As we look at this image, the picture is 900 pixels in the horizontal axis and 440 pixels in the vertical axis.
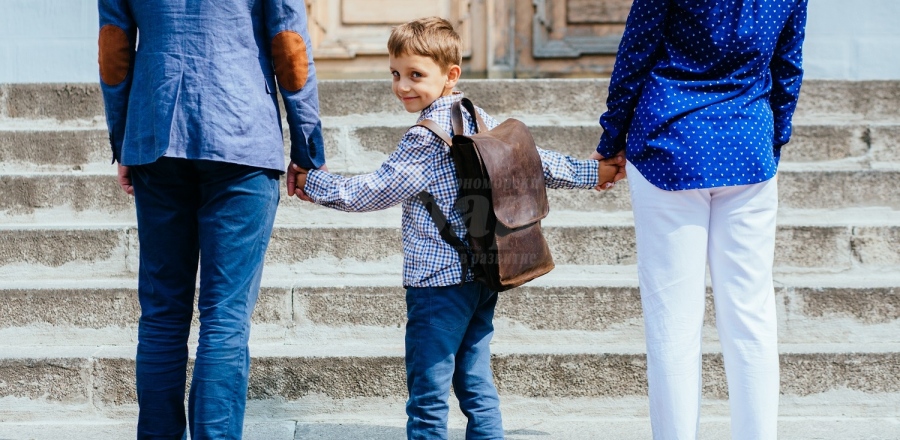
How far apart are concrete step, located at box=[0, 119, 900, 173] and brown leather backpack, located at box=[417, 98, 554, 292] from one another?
73.6 inches

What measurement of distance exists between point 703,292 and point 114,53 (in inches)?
66.1

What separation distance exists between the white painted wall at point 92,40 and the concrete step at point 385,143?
3.19ft

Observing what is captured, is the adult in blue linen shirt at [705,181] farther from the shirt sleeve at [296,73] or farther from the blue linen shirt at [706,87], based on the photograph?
the shirt sleeve at [296,73]

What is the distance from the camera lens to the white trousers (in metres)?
2.26

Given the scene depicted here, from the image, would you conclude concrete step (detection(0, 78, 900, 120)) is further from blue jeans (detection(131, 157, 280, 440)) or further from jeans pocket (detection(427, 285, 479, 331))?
jeans pocket (detection(427, 285, 479, 331))

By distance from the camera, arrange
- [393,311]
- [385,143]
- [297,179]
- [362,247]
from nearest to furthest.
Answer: [297,179], [393,311], [362,247], [385,143]

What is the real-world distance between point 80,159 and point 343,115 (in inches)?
50.9

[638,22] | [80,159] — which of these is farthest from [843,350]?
[80,159]

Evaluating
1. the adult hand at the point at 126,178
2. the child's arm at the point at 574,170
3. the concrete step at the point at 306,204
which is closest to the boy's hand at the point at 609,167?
the child's arm at the point at 574,170

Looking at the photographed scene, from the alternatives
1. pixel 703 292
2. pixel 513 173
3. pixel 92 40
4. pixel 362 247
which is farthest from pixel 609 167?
pixel 92 40

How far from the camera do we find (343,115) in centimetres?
459

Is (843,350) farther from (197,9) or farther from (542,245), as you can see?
(197,9)

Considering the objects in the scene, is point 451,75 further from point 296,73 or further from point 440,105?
point 296,73

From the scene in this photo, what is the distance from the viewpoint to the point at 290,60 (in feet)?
7.79
